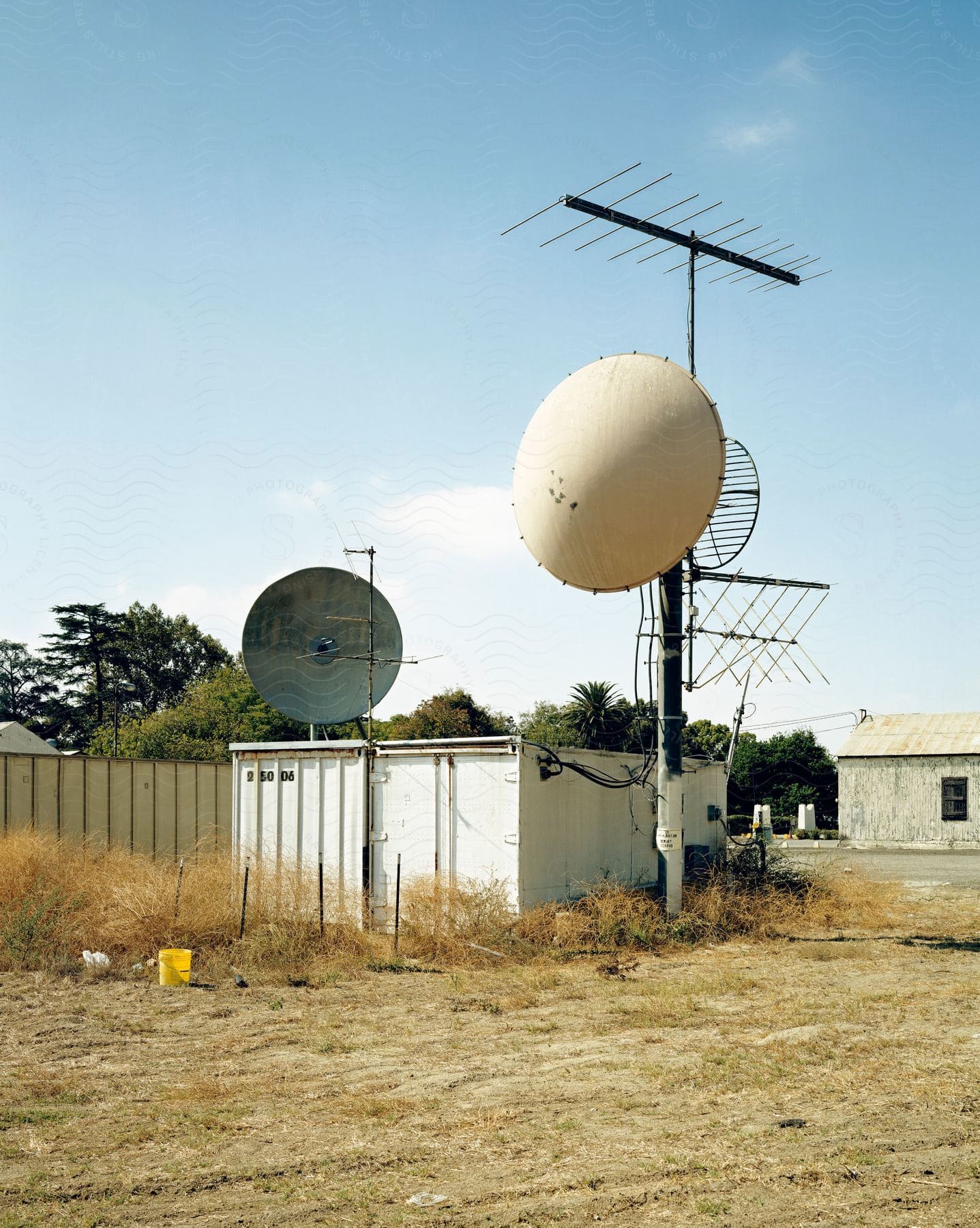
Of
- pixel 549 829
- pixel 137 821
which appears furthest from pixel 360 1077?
pixel 137 821

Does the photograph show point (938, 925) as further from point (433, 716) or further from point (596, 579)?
point (433, 716)

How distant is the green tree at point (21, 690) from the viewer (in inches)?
2576

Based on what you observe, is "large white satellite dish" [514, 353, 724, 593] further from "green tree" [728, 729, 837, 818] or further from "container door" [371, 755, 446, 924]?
"green tree" [728, 729, 837, 818]

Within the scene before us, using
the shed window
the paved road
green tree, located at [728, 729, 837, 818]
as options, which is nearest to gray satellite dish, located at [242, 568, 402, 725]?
the paved road

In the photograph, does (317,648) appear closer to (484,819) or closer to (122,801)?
(484,819)

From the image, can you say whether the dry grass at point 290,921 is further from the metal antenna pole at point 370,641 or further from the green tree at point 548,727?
the green tree at point 548,727

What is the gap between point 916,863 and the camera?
1117 inches

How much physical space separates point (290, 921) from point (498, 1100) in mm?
6487

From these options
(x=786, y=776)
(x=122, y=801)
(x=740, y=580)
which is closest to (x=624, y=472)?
(x=740, y=580)

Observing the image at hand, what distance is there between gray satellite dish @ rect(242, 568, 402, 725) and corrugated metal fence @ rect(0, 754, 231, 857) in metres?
2.92

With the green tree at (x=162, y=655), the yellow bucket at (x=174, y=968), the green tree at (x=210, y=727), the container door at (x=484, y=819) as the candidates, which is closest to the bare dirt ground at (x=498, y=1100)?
the yellow bucket at (x=174, y=968)

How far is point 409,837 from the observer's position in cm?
1426

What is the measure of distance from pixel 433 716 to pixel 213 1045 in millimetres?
43924

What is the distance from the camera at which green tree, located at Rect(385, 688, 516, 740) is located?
164 ft
